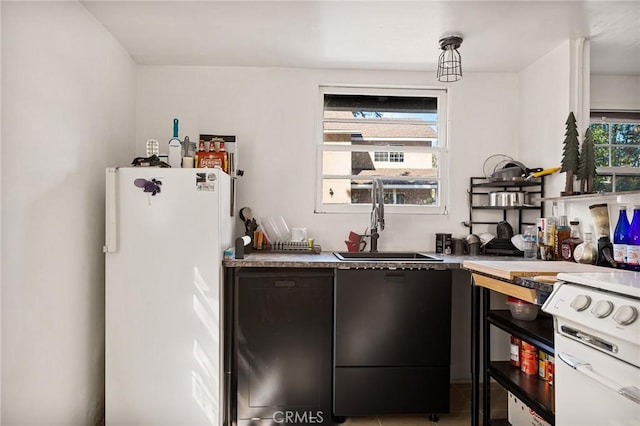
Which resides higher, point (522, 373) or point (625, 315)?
point (625, 315)

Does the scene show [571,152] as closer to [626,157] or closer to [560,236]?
[560,236]

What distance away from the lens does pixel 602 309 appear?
1.17 m

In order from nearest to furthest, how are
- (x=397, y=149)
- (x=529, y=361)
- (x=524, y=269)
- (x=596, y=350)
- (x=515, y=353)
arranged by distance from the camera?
1. (x=596, y=350)
2. (x=524, y=269)
3. (x=529, y=361)
4. (x=515, y=353)
5. (x=397, y=149)

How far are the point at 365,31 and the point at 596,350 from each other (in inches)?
75.7

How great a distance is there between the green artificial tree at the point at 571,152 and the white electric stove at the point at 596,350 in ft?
3.44

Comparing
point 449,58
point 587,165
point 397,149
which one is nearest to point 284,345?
point 397,149

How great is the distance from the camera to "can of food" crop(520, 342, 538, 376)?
1.99 meters

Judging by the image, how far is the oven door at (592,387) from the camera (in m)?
1.08

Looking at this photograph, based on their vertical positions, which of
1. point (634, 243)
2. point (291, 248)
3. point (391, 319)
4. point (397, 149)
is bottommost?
point (391, 319)

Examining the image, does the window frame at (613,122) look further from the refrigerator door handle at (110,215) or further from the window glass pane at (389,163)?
the refrigerator door handle at (110,215)

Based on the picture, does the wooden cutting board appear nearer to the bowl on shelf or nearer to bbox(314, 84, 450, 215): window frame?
the bowl on shelf

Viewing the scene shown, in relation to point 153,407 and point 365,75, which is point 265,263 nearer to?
point 153,407

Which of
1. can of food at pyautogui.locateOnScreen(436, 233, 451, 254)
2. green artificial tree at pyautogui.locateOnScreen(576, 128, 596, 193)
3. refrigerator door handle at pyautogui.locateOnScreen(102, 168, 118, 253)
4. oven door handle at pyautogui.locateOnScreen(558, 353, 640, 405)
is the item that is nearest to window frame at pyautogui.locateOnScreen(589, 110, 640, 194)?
green artificial tree at pyautogui.locateOnScreen(576, 128, 596, 193)

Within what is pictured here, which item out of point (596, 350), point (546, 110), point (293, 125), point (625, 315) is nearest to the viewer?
point (625, 315)
